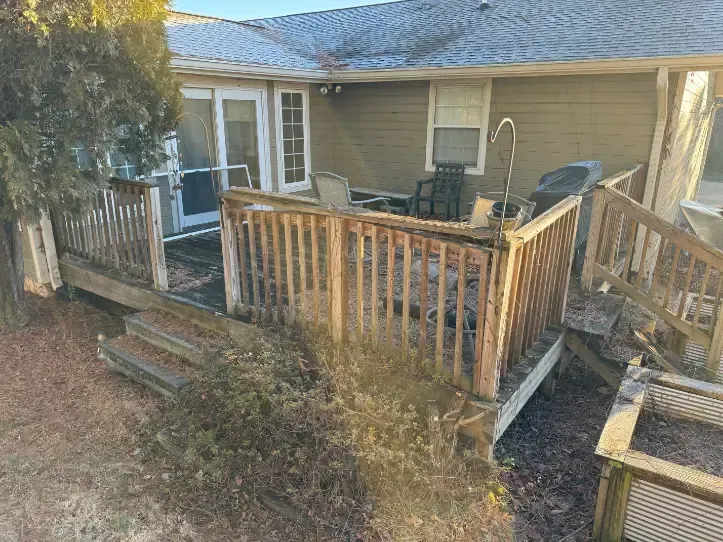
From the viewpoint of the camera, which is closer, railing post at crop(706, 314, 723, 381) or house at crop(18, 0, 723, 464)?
house at crop(18, 0, 723, 464)

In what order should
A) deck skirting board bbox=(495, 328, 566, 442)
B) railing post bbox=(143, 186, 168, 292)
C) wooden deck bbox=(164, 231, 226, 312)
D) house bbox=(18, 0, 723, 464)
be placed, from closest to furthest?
deck skirting board bbox=(495, 328, 566, 442) → house bbox=(18, 0, 723, 464) → railing post bbox=(143, 186, 168, 292) → wooden deck bbox=(164, 231, 226, 312)

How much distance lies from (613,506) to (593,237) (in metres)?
2.88

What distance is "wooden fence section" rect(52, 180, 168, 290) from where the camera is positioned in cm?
446

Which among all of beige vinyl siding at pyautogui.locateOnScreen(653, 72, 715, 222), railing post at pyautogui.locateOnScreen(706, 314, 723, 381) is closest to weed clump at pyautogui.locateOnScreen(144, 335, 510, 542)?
railing post at pyautogui.locateOnScreen(706, 314, 723, 381)

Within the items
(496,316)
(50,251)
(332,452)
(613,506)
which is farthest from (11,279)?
(613,506)

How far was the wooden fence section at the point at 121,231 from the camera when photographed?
176 inches

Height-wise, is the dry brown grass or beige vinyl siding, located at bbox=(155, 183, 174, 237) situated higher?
beige vinyl siding, located at bbox=(155, 183, 174, 237)

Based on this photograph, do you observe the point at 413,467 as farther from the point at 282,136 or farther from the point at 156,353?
the point at 282,136

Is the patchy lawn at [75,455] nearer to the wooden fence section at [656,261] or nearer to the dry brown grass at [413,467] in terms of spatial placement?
the dry brown grass at [413,467]

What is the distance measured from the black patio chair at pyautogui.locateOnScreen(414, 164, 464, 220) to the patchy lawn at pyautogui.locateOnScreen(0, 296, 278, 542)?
16.1ft

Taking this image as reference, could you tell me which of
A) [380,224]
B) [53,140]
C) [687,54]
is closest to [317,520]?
[380,224]

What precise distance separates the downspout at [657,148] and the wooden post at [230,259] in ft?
16.8

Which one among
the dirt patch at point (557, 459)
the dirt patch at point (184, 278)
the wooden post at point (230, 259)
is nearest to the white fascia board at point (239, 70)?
the dirt patch at point (184, 278)

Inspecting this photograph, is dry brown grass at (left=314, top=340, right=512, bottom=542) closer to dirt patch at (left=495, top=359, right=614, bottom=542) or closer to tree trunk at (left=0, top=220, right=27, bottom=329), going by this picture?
dirt patch at (left=495, top=359, right=614, bottom=542)
